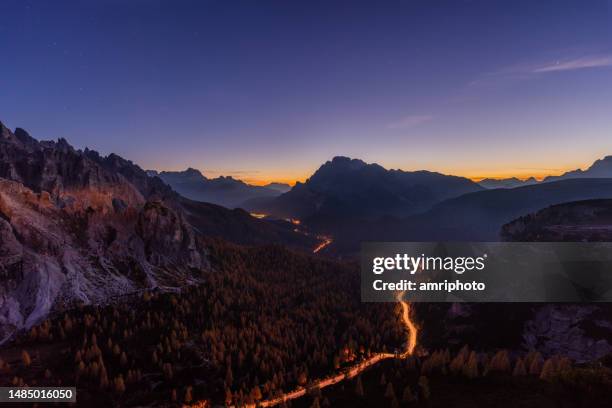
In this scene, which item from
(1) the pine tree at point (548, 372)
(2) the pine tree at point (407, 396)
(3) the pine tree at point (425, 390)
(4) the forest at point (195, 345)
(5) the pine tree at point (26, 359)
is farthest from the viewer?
(4) the forest at point (195, 345)

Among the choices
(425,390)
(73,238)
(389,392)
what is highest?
(73,238)

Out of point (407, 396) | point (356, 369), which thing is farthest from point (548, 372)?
point (356, 369)

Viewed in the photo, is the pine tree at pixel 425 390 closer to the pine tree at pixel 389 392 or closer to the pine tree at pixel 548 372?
the pine tree at pixel 389 392

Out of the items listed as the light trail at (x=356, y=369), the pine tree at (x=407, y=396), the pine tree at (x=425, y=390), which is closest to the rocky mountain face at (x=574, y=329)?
the light trail at (x=356, y=369)

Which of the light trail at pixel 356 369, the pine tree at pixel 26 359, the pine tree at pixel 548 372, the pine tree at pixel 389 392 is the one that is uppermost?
the pine tree at pixel 548 372

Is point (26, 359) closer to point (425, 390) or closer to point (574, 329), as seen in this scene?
point (425, 390)

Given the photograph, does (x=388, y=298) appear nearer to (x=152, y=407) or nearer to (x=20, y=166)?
(x=152, y=407)

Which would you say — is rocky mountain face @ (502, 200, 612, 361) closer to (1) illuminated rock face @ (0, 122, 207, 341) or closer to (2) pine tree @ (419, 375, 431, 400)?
(2) pine tree @ (419, 375, 431, 400)
